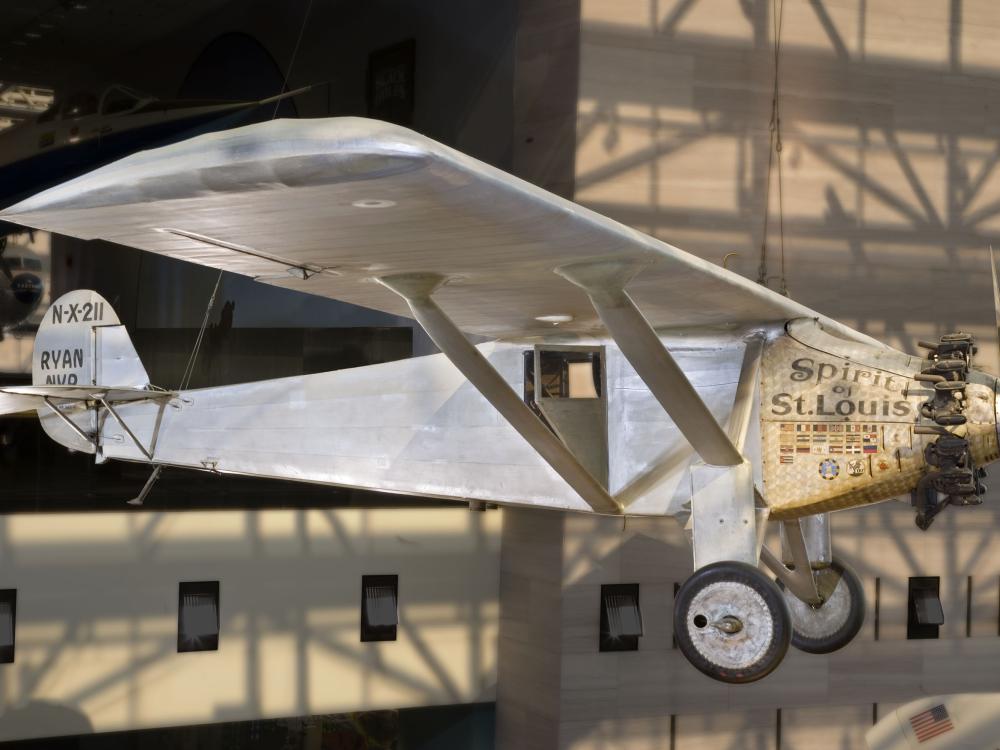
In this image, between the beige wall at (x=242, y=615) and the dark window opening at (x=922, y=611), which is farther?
the dark window opening at (x=922, y=611)

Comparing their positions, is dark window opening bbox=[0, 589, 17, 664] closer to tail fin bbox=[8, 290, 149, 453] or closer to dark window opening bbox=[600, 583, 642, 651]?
tail fin bbox=[8, 290, 149, 453]

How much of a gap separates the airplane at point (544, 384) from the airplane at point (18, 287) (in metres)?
2.50

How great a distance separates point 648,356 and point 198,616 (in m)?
6.49

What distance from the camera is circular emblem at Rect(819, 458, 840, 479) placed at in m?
4.81

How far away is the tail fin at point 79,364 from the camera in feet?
23.6

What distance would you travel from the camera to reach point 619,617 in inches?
376

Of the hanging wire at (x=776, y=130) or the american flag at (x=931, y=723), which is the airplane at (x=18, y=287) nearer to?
the hanging wire at (x=776, y=130)

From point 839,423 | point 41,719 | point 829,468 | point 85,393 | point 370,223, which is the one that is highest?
point 370,223

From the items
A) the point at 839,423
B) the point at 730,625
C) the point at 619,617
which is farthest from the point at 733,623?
the point at 619,617

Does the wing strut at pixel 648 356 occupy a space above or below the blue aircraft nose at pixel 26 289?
below

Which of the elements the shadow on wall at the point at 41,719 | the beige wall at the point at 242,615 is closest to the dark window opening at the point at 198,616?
the beige wall at the point at 242,615

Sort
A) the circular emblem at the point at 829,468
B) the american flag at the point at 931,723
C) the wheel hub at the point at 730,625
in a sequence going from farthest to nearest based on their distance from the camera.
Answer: the american flag at the point at 931,723 < the circular emblem at the point at 829,468 < the wheel hub at the point at 730,625

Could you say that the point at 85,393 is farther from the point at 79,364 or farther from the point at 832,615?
the point at 832,615

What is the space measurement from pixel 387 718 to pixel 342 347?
3538mm
